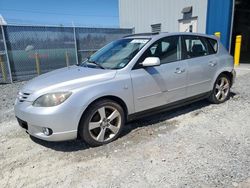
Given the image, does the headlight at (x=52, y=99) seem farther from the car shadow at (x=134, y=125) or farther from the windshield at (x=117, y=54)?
the windshield at (x=117, y=54)

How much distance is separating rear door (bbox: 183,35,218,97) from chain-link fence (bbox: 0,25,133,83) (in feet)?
22.2

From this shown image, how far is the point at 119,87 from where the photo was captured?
331 centimetres

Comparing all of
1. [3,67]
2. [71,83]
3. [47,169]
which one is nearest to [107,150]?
[47,169]

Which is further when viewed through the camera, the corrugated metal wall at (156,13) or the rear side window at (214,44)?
the corrugated metal wall at (156,13)

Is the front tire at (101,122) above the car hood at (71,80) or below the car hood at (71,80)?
below

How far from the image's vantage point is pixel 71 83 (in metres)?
3.07

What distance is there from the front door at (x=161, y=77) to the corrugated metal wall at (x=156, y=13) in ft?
25.8

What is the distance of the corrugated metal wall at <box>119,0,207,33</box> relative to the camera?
11018 millimetres

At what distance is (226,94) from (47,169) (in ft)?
13.6

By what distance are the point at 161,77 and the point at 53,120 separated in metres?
1.89

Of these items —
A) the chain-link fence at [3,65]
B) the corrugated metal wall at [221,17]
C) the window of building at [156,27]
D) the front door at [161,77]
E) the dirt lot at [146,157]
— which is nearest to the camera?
the dirt lot at [146,157]

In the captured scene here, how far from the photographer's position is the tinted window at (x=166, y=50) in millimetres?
3792

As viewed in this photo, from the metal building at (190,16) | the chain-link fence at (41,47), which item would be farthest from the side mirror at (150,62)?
the metal building at (190,16)

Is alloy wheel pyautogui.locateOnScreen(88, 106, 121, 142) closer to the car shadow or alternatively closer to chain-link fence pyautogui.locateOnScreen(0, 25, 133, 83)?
the car shadow
